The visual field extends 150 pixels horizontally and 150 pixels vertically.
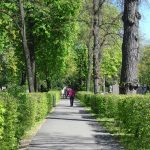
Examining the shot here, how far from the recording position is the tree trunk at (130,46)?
2233cm

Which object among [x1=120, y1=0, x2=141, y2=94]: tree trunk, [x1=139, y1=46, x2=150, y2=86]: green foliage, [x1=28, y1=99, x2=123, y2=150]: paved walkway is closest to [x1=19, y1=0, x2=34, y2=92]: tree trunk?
[x1=120, y1=0, x2=141, y2=94]: tree trunk

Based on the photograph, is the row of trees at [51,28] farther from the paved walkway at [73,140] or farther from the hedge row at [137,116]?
the hedge row at [137,116]

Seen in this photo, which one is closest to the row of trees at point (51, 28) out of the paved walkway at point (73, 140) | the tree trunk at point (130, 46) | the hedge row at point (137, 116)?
the tree trunk at point (130, 46)

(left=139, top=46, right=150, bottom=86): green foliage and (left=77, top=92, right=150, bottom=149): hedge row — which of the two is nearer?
(left=77, top=92, right=150, bottom=149): hedge row

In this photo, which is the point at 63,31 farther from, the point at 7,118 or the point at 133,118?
the point at 7,118

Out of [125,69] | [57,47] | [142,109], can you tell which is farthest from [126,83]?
[57,47]

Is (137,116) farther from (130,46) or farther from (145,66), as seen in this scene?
(145,66)

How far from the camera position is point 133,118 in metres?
16.1

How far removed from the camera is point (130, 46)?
2248 cm

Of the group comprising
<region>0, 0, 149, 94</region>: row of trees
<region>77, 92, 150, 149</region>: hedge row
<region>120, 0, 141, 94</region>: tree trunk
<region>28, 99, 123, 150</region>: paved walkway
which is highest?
<region>0, 0, 149, 94</region>: row of trees

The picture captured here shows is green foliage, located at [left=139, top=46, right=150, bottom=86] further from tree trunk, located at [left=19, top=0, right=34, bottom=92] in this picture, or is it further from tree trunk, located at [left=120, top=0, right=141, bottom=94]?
tree trunk, located at [left=120, top=0, right=141, bottom=94]

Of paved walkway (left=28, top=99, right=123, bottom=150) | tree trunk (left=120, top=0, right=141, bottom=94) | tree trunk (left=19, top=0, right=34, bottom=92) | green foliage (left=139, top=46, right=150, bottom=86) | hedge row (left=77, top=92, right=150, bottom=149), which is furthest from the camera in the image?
green foliage (left=139, top=46, right=150, bottom=86)

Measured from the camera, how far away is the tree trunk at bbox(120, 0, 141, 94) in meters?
22.3

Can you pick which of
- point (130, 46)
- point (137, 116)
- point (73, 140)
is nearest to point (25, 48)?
point (130, 46)
